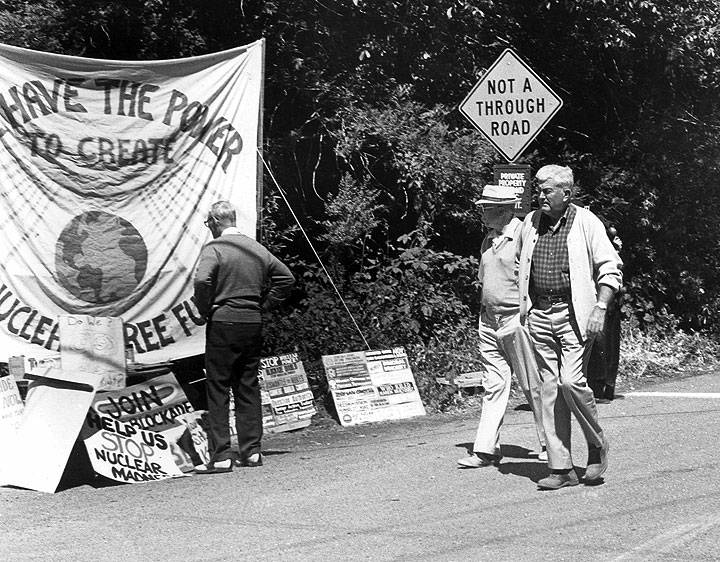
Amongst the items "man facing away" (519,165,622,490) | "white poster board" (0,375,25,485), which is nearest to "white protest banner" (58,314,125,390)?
"white poster board" (0,375,25,485)

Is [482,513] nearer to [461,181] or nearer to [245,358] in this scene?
[245,358]

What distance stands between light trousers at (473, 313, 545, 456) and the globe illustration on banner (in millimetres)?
2804

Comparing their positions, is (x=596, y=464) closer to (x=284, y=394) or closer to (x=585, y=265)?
(x=585, y=265)

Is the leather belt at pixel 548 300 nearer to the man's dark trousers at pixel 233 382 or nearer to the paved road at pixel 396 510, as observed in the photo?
the paved road at pixel 396 510

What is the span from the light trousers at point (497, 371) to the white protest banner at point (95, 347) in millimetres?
2756

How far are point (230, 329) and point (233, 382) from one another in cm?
45

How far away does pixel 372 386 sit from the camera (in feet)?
35.9

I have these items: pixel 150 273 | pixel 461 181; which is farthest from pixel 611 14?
pixel 150 273

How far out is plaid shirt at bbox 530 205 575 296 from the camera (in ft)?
24.8

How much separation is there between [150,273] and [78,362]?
993 mm

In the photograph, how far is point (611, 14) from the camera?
14.7m

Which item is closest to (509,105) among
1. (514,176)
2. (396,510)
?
(514,176)

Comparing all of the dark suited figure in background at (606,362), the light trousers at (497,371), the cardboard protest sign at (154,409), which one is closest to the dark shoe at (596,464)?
the light trousers at (497,371)

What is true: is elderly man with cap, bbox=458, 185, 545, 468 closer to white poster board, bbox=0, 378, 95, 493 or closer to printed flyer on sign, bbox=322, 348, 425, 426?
printed flyer on sign, bbox=322, 348, 425, 426
